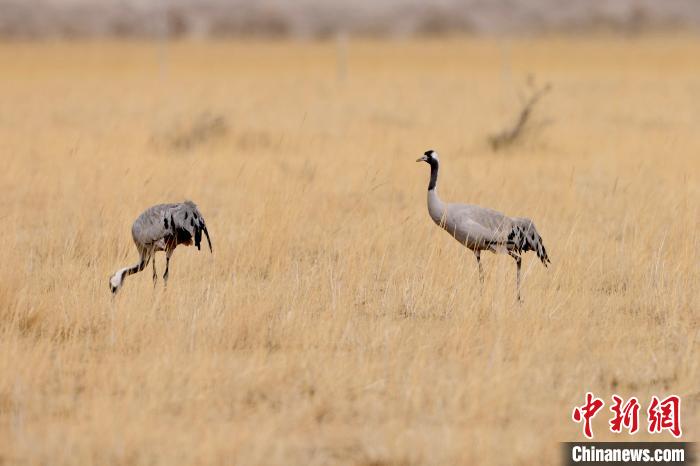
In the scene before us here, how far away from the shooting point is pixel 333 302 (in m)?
7.39

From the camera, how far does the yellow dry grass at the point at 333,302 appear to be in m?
5.32

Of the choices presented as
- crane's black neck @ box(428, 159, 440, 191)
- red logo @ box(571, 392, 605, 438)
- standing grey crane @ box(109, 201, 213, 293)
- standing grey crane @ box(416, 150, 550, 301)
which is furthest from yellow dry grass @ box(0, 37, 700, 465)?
crane's black neck @ box(428, 159, 440, 191)

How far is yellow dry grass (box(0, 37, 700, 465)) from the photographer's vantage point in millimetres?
5324

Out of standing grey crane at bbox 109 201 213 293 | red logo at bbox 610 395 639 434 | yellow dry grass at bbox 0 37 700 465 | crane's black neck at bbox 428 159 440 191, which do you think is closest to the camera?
yellow dry grass at bbox 0 37 700 465

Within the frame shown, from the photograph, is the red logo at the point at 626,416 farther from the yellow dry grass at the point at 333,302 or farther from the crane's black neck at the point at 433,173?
the crane's black neck at the point at 433,173

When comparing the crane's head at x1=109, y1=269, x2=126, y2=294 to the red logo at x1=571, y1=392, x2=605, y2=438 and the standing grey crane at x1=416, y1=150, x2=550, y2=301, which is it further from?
the red logo at x1=571, y1=392, x2=605, y2=438

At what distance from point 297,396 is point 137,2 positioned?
93983mm

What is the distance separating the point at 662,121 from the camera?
20.9 metres

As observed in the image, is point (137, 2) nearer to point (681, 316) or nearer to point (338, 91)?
point (338, 91)

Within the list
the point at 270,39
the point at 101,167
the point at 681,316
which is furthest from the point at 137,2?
the point at 681,316

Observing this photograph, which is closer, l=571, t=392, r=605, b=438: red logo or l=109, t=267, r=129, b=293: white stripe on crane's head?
l=571, t=392, r=605, b=438: red logo

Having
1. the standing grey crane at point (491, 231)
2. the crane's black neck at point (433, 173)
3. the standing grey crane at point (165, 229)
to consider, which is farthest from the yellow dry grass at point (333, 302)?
the crane's black neck at point (433, 173)

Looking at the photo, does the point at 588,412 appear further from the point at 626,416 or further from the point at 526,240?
the point at 526,240

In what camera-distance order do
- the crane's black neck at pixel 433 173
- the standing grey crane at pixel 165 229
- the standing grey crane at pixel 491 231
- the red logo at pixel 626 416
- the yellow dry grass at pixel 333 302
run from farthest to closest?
1. the crane's black neck at pixel 433 173
2. the standing grey crane at pixel 491 231
3. the standing grey crane at pixel 165 229
4. the red logo at pixel 626 416
5. the yellow dry grass at pixel 333 302
